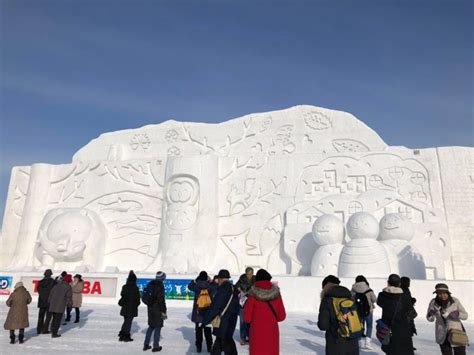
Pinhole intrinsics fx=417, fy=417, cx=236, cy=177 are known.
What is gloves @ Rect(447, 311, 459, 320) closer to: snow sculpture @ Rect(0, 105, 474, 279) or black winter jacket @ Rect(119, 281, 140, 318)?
black winter jacket @ Rect(119, 281, 140, 318)

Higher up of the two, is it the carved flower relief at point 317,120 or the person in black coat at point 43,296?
the carved flower relief at point 317,120

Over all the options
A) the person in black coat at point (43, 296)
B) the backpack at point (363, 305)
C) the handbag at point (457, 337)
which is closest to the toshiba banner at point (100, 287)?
the person in black coat at point (43, 296)

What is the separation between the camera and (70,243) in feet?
45.0

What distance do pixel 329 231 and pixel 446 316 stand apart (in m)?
8.01

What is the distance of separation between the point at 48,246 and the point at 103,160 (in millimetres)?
4235

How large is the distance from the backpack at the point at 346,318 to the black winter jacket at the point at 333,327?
30 mm

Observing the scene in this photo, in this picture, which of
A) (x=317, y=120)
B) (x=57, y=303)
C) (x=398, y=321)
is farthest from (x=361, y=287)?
(x=317, y=120)

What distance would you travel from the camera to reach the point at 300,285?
398 inches

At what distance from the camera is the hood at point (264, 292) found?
3.27m

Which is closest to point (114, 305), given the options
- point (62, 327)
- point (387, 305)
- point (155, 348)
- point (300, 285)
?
point (62, 327)

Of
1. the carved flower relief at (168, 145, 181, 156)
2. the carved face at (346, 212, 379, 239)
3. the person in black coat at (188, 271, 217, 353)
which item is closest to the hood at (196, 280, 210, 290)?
the person in black coat at (188, 271, 217, 353)

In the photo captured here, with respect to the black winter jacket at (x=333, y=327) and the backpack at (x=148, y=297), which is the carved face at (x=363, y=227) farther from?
the black winter jacket at (x=333, y=327)

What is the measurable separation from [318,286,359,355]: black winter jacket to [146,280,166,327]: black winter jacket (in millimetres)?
2596

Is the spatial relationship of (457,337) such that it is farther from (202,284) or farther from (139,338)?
(139,338)
